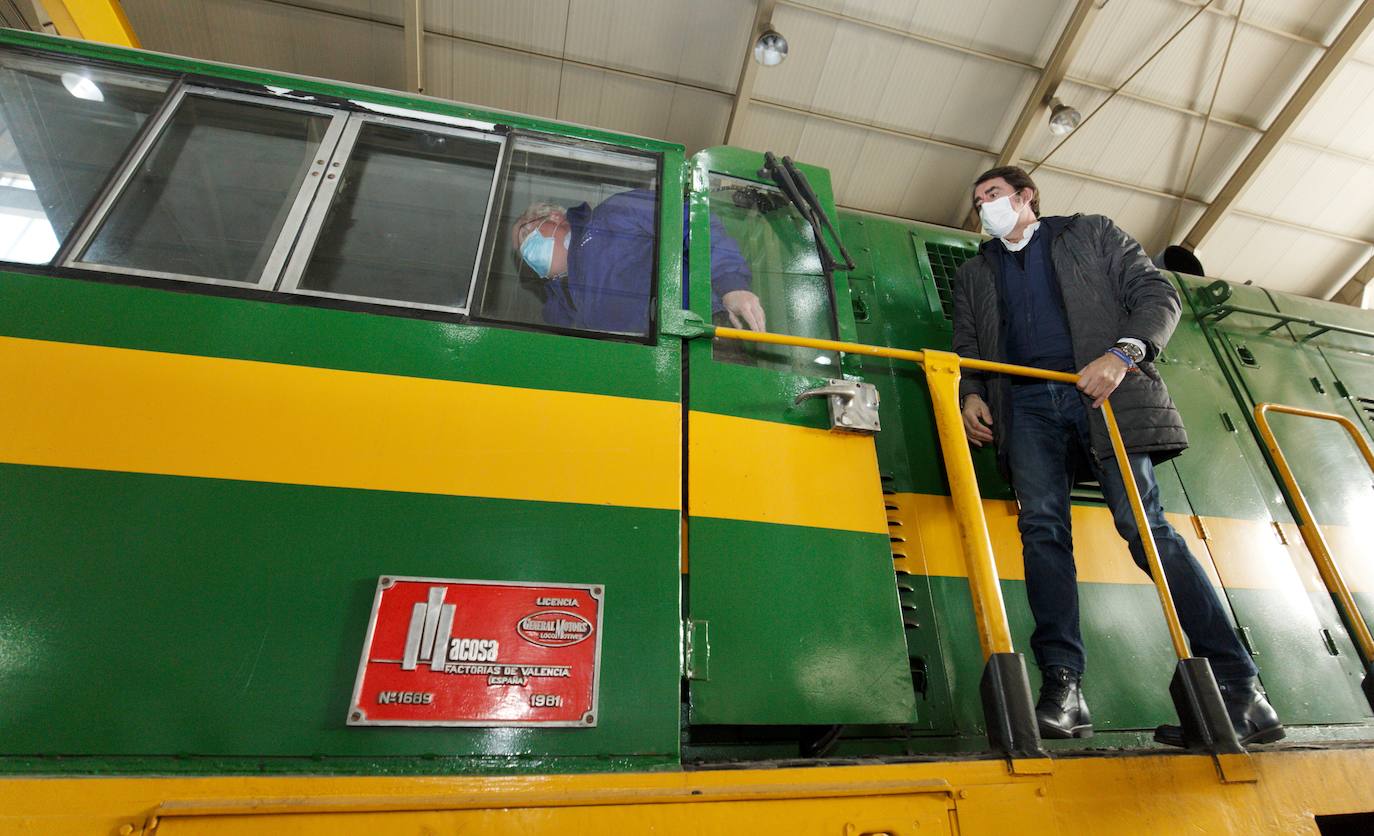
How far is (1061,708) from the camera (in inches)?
65.6

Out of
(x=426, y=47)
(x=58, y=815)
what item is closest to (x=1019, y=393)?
(x=58, y=815)

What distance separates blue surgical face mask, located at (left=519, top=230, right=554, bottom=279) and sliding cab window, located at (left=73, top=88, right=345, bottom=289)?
1.91 feet

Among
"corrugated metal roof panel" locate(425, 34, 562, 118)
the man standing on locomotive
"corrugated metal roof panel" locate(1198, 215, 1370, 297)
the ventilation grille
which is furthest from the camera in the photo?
"corrugated metal roof panel" locate(1198, 215, 1370, 297)

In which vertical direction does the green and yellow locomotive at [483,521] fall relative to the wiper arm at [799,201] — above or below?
below

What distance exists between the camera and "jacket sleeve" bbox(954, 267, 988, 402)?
228 cm

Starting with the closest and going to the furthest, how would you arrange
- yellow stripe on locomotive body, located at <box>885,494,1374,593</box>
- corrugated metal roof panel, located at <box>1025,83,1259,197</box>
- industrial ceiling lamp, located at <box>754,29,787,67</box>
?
yellow stripe on locomotive body, located at <box>885,494,1374,593</box>
industrial ceiling lamp, located at <box>754,29,787,67</box>
corrugated metal roof panel, located at <box>1025,83,1259,197</box>

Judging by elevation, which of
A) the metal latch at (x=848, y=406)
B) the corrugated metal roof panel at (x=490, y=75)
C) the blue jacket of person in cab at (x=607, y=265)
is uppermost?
the corrugated metal roof panel at (x=490, y=75)

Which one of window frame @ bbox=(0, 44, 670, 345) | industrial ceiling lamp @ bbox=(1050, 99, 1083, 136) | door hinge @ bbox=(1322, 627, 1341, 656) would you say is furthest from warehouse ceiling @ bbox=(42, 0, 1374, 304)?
door hinge @ bbox=(1322, 627, 1341, 656)

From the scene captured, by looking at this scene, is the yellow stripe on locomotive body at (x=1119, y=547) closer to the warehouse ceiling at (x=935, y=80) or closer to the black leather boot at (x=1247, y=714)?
the black leather boot at (x=1247, y=714)

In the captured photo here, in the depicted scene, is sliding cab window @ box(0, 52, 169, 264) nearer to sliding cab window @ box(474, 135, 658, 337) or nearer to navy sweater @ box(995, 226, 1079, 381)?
sliding cab window @ box(474, 135, 658, 337)

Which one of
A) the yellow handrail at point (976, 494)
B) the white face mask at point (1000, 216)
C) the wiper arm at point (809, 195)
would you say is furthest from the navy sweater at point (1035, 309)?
the wiper arm at point (809, 195)

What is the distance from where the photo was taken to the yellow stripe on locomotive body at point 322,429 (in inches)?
51.8

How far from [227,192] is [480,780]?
1.76 meters

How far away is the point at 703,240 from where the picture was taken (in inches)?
77.7
